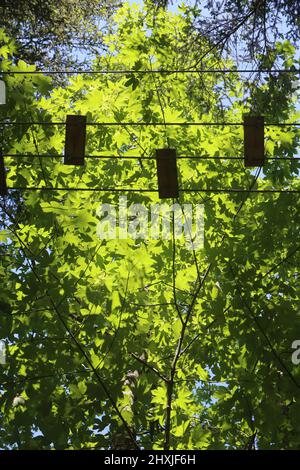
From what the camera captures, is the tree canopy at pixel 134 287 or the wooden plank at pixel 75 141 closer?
the wooden plank at pixel 75 141

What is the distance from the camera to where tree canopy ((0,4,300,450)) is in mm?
4262

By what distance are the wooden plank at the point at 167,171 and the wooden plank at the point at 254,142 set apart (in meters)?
0.47

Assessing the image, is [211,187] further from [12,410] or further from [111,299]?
[12,410]

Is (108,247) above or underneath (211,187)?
underneath

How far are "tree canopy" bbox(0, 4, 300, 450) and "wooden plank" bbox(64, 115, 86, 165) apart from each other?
0.73ft

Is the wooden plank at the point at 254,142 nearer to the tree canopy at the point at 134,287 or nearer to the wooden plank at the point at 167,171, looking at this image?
the tree canopy at the point at 134,287

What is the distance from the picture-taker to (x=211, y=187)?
17.1 ft

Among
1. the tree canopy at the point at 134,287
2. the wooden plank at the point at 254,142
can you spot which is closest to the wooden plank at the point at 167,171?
the tree canopy at the point at 134,287

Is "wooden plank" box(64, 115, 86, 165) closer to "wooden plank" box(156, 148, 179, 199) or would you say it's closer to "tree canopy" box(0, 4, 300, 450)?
"tree canopy" box(0, 4, 300, 450)

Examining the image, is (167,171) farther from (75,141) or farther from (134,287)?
(134,287)

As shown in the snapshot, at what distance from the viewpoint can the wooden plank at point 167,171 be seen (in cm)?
384

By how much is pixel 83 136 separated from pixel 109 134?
6.24ft
